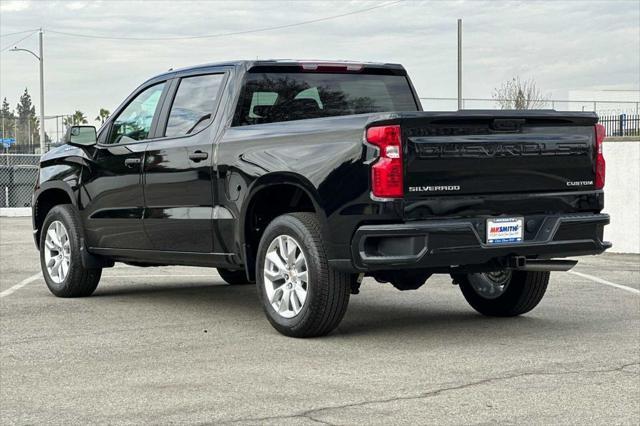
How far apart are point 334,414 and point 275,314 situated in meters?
2.62

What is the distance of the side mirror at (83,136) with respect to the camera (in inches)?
400

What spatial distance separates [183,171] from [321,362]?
8.45 feet

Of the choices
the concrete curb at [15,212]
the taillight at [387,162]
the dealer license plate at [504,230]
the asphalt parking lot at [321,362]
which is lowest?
the concrete curb at [15,212]

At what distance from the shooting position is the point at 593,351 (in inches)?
290

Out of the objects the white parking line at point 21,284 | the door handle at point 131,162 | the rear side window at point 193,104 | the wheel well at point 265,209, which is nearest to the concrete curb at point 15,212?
the white parking line at point 21,284

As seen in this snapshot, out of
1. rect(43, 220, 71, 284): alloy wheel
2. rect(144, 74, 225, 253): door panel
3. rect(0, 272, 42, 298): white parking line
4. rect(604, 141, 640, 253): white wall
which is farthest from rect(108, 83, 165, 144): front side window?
rect(604, 141, 640, 253): white wall

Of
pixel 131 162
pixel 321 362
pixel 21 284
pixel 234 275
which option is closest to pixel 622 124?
pixel 234 275

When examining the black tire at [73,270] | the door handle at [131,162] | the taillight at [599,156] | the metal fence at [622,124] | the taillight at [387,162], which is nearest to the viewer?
the taillight at [387,162]

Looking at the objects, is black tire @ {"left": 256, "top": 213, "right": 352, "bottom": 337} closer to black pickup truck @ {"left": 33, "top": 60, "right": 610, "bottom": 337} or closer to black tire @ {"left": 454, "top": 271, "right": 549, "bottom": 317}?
black pickup truck @ {"left": 33, "top": 60, "right": 610, "bottom": 337}

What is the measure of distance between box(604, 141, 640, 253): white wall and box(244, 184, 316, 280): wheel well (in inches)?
392

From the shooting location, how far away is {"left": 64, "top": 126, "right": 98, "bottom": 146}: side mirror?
10172 mm

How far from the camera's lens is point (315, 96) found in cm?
907

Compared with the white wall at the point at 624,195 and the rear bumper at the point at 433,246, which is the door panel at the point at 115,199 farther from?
the white wall at the point at 624,195

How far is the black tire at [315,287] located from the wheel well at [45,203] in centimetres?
379
